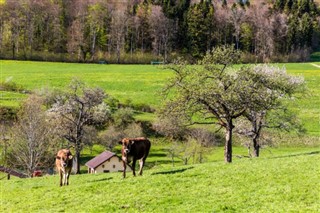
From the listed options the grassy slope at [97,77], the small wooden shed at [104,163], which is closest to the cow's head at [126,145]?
the small wooden shed at [104,163]

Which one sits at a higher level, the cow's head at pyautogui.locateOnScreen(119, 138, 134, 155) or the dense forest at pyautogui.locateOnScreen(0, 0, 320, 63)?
the dense forest at pyautogui.locateOnScreen(0, 0, 320, 63)

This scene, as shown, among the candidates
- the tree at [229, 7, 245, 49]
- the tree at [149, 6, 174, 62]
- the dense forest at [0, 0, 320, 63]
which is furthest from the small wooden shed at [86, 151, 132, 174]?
the tree at [229, 7, 245, 49]

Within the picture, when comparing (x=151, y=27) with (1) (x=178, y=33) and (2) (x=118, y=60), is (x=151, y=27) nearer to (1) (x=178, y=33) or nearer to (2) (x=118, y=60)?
(1) (x=178, y=33)

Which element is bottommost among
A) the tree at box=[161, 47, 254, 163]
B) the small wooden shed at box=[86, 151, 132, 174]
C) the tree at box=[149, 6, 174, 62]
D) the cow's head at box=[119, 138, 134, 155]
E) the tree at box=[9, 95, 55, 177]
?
the small wooden shed at box=[86, 151, 132, 174]

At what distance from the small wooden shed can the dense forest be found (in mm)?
79974

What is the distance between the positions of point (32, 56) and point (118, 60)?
28353mm

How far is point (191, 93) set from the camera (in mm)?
35781

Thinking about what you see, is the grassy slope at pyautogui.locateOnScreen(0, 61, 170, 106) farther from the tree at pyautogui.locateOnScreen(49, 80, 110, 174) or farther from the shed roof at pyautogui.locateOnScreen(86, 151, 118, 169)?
the tree at pyautogui.locateOnScreen(49, 80, 110, 174)

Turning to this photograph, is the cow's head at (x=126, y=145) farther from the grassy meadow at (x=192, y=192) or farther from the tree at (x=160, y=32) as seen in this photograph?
the tree at (x=160, y=32)

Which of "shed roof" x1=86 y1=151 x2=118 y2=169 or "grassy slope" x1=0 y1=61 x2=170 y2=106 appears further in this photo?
"grassy slope" x1=0 y1=61 x2=170 y2=106

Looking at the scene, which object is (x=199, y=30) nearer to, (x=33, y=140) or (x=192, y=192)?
(x=33, y=140)

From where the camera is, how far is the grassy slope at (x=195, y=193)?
57.8 feet

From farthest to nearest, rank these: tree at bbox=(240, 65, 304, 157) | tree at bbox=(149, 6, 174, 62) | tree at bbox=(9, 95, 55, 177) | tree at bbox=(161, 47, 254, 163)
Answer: tree at bbox=(149, 6, 174, 62) < tree at bbox=(9, 95, 55, 177) < tree at bbox=(240, 65, 304, 157) < tree at bbox=(161, 47, 254, 163)

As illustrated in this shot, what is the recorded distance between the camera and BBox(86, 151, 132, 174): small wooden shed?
213ft
